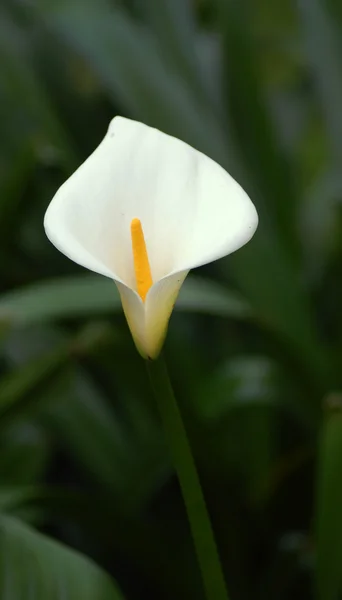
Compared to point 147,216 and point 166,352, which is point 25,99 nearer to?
point 166,352

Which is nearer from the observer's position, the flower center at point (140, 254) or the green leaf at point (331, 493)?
the flower center at point (140, 254)

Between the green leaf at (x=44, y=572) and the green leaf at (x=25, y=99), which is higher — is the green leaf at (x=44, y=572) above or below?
below

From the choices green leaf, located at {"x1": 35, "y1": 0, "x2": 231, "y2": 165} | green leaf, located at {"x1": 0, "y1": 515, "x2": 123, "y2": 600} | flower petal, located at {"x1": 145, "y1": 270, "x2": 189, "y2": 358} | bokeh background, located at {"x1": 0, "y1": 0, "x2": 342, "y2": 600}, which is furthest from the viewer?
green leaf, located at {"x1": 35, "y1": 0, "x2": 231, "y2": 165}

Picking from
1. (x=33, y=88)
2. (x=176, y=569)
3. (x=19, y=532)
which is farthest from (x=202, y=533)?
(x=33, y=88)

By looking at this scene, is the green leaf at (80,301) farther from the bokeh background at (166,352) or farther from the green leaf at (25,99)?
the green leaf at (25,99)

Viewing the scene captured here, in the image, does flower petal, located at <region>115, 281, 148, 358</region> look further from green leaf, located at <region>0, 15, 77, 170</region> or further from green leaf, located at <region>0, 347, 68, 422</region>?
green leaf, located at <region>0, 15, 77, 170</region>

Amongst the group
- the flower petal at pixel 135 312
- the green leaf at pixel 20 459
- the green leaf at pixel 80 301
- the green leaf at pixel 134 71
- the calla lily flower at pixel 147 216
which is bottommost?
the green leaf at pixel 20 459

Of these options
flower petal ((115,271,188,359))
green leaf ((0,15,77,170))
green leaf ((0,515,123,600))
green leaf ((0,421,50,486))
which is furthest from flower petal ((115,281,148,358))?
green leaf ((0,15,77,170))

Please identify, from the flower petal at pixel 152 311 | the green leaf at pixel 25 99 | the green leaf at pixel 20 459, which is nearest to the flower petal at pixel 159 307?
the flower petal at pixel 152 311
